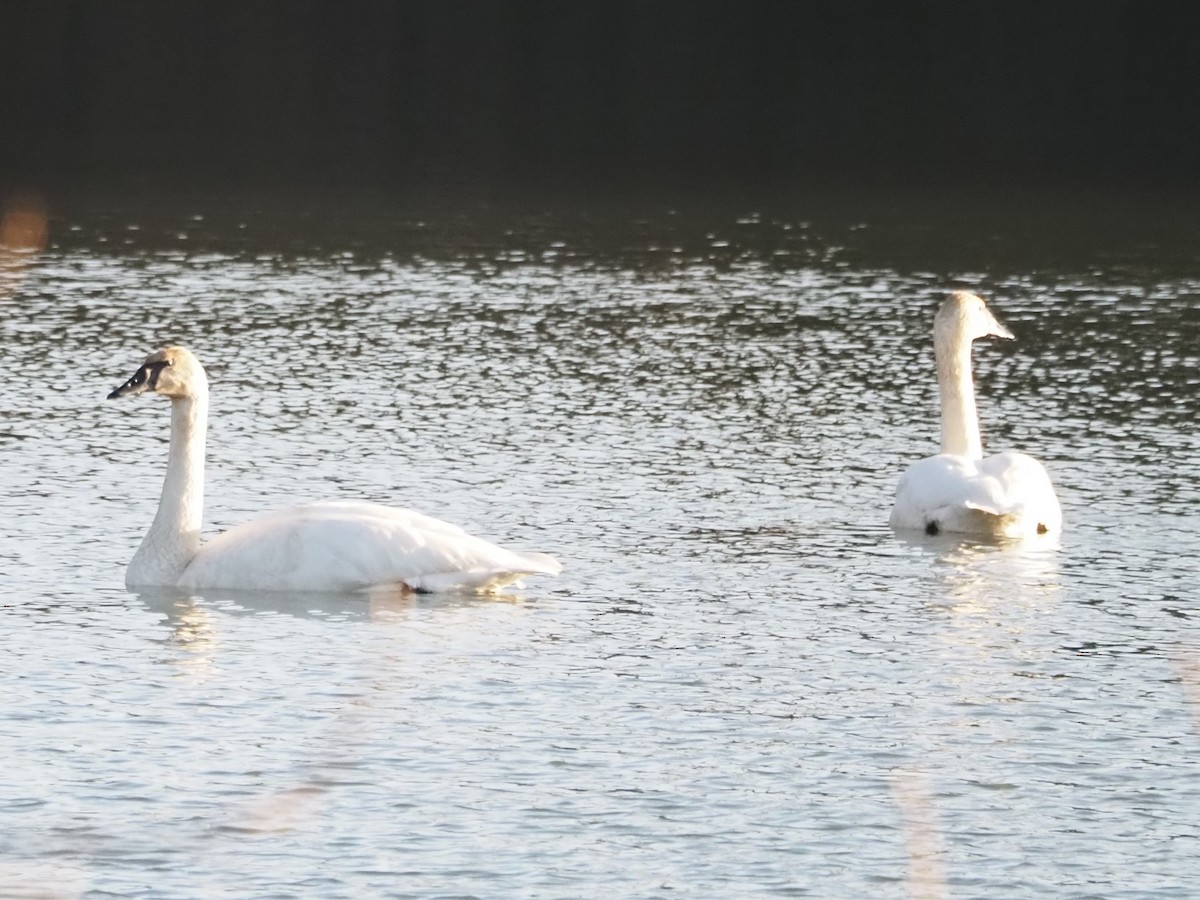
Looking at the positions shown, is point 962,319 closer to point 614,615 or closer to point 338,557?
point 614,615

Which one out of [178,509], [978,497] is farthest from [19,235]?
[978,497]

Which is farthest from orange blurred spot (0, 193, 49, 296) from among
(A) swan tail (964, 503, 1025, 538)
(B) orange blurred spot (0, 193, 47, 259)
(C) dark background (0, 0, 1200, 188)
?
(A) swan tail (964, 503, 1025, 538)

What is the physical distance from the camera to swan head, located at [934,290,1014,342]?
14344 millimetres

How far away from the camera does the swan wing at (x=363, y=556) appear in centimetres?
1120

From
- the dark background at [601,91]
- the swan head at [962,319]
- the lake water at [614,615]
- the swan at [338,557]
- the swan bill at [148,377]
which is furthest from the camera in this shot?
the dark background at [601,91]

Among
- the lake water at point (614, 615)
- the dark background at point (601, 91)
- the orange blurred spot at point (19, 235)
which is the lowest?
the lake water at point (614, 615)

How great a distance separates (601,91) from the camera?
146 feet

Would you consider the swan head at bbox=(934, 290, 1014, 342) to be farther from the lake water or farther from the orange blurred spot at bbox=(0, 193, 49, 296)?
the orange blurred spot at bbox=(0, 193, 49, 296)

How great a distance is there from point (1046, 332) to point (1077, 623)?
9035mm

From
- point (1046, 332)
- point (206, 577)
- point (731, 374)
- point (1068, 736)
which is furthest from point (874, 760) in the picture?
point (1046, 332)

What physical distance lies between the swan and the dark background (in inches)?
797

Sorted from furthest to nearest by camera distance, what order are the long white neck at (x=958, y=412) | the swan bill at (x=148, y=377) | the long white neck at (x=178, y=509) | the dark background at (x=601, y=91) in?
the dark background at (x=601, y=91), the long white neck at (x=958, y=412), the swan bill at (x=148, y=377), the long white neck at (x=178, y=509)

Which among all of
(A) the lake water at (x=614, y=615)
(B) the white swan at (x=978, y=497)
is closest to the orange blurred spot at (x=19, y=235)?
(A) the lake water at (x=614, y=615)

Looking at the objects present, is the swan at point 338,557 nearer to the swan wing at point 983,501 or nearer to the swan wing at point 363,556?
the swan wing at point 363,556
